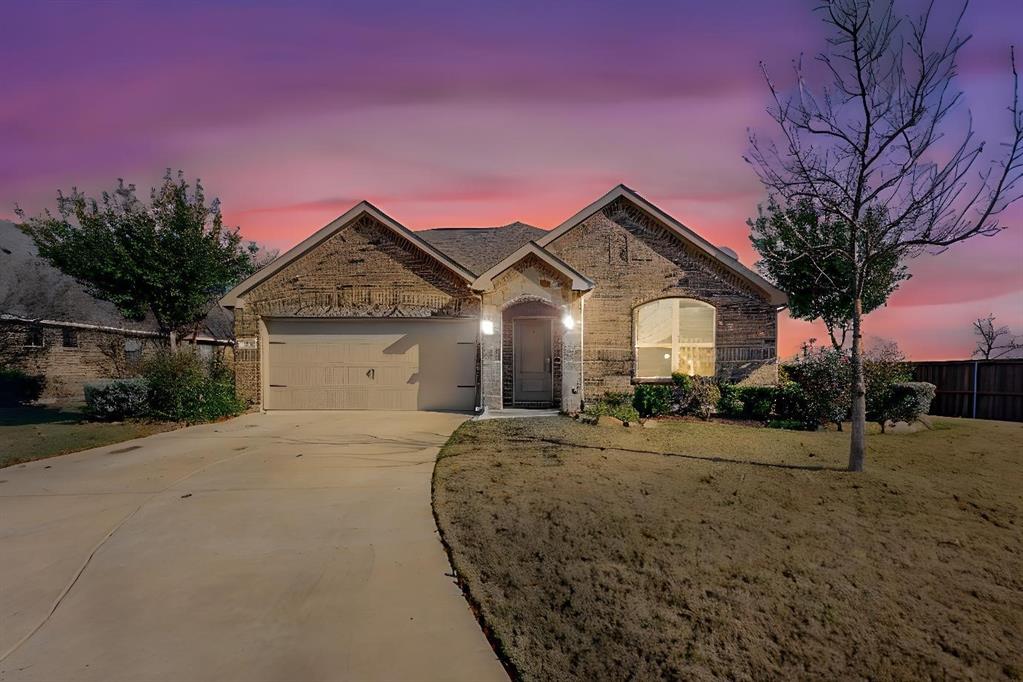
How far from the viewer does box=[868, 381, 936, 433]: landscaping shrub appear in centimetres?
1193

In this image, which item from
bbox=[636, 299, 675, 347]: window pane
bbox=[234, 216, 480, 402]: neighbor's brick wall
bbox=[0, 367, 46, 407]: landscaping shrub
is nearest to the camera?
bbox=[234, 216, 480, 402]: neighbor's brick wall

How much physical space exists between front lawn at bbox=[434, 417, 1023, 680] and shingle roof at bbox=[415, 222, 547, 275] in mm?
10792

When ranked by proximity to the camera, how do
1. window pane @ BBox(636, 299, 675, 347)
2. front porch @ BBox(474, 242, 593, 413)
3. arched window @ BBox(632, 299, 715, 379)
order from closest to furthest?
front porch @ BBox(474, 242, 593, 413) → arched window @ BBox(632, 299, 715, 379) → window pane @ BBox(636, 299, 675, 347)

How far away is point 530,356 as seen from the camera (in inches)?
614

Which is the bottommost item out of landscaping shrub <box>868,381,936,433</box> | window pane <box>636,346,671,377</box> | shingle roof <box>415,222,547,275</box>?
landscaping shrub <box>868,381,936,433</box>

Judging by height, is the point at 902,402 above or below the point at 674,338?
below

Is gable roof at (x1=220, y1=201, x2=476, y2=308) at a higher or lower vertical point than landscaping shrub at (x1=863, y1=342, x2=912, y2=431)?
higher

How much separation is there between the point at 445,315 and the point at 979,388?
16668 millimetres

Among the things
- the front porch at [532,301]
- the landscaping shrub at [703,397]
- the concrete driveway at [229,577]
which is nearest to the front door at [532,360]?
the front porch at [532,301]

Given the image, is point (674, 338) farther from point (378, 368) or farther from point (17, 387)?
point (17, 387)

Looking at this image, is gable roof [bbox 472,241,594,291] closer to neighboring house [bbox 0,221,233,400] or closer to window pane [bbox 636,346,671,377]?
window pane [bbox 636,346,671,377]

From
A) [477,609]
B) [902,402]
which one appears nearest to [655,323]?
[902,402]

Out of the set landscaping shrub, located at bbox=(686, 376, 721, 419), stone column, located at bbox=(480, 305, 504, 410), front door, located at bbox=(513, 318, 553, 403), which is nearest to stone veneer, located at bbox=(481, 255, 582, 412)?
stone column, located at bbox=(480, 305, 504, 410)

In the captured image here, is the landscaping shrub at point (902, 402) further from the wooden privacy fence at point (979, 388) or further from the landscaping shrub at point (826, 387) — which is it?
the wooden privacy fence at point (979, 388)
